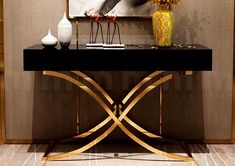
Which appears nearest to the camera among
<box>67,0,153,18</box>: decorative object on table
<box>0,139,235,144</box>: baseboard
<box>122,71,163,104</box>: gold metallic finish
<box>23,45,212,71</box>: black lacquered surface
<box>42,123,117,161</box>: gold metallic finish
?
<box>23,45,212,71</box>: black lacquered surface

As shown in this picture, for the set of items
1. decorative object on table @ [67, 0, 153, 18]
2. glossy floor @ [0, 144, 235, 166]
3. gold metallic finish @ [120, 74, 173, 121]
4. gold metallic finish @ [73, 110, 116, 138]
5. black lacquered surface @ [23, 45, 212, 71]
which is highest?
decorative object on table @ [67, 0, 153, 18]

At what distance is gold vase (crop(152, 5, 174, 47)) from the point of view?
3906 mm

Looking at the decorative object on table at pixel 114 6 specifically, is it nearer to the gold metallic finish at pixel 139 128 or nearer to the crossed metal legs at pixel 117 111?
the crossed metal legs at pixel 117 111

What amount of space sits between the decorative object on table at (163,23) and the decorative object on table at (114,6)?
0.23 metres

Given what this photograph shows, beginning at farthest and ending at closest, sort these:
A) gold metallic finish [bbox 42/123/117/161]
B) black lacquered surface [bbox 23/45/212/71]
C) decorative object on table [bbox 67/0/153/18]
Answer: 1. decorative object on table [bbox 67/0/153/18]
2. gold metallic finish [bbox 42/123/117/161]
3. black lacquered surface [bbox 23/45/212/71]

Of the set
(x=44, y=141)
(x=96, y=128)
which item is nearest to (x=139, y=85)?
(x=96, y=128)

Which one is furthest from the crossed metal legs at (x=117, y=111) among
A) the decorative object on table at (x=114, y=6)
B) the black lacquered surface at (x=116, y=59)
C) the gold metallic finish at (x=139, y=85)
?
the decorative object on table at (x=114, y=6)

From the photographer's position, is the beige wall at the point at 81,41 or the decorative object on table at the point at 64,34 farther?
the beige wall at the point at 81,41

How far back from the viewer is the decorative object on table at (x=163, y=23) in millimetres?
3908

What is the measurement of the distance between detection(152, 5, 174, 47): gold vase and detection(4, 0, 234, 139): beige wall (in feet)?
0.98

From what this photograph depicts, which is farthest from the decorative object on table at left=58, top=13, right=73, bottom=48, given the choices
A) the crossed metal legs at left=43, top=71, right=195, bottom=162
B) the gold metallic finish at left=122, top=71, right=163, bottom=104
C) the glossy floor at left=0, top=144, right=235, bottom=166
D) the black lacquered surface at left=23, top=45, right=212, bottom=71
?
the glossy floor at left=0, top=144, right=235, bottom=166

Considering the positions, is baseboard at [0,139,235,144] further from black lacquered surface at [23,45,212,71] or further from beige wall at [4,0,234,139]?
black lacquered surface at [23,45,212,71]

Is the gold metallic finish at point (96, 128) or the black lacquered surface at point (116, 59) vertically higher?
the black lacquered surface at point (116, 59)

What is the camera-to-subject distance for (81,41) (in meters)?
4.26
